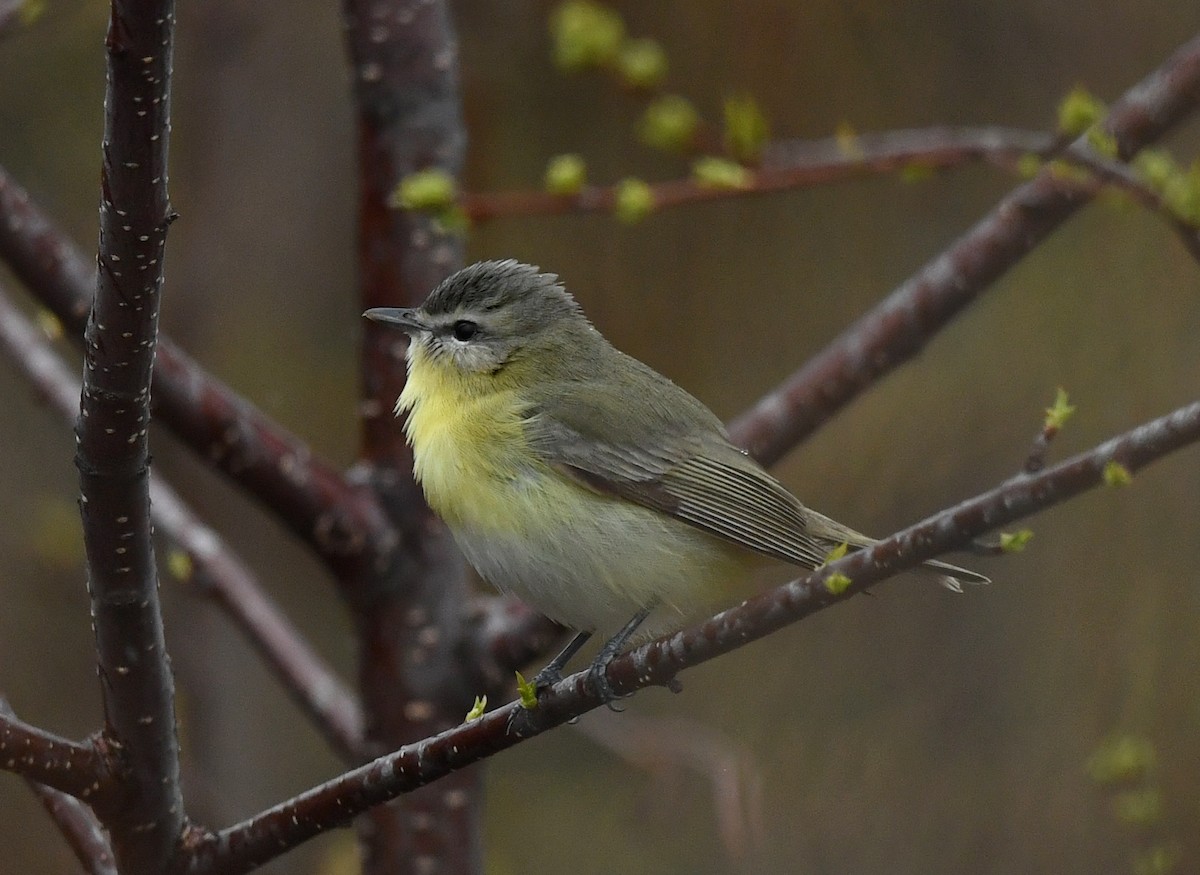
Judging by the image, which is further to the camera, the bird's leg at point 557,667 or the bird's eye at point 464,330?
the bird's eye at point 464,330

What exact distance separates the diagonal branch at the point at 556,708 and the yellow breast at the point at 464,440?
28.8 inches

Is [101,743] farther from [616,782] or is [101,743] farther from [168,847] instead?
[616,782]

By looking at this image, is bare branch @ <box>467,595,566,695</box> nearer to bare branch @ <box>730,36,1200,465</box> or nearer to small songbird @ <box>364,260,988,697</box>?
small songbird @ <box>364,260,988,697</box>

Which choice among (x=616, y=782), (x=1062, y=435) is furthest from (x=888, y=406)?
(x=616, y=782)

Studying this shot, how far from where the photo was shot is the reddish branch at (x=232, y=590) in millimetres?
3691

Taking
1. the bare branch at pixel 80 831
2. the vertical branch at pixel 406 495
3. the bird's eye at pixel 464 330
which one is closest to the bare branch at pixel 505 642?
the vertical branch at pixel 406 495

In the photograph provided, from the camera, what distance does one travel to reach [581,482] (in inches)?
133

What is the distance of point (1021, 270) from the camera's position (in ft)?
20.7

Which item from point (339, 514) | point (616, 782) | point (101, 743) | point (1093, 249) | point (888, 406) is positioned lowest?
Result: point (616, 782)

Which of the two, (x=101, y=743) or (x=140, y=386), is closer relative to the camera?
(x=140, y=386)

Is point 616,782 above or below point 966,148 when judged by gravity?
below

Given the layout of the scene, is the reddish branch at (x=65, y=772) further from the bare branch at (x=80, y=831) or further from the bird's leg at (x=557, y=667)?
the bird's leg at (x=557, y=667)

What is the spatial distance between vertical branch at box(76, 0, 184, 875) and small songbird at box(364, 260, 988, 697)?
0.86m

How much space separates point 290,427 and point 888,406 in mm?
2870
